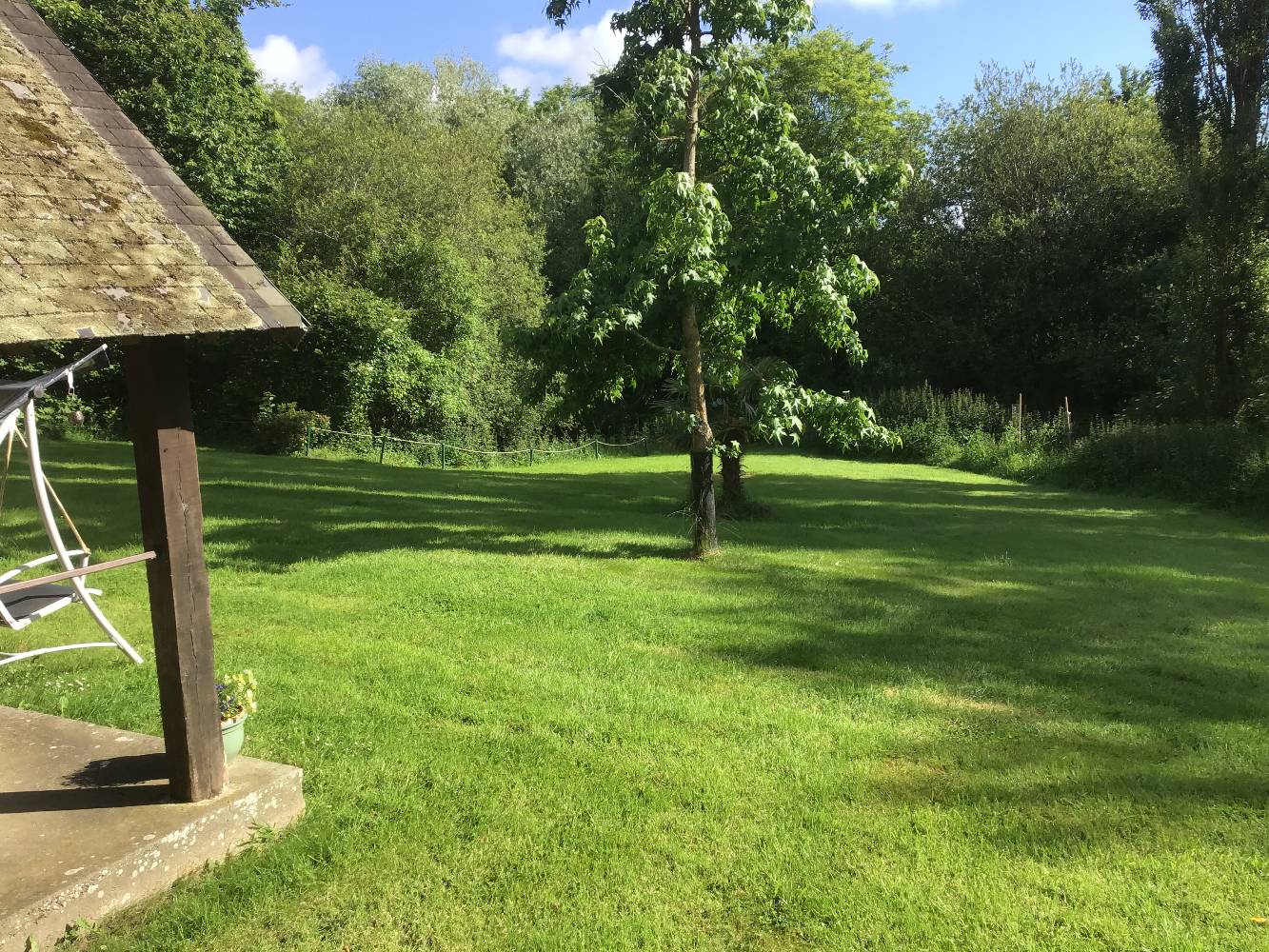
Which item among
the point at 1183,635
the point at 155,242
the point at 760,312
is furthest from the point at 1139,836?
the point at 760,312

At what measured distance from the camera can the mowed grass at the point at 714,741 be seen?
3.33 m

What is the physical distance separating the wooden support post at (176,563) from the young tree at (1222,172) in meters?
20.0

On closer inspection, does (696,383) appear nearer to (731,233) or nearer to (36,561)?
(731,233)

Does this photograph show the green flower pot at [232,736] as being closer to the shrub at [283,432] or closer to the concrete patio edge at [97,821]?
the concrete patio edge at [97,821]

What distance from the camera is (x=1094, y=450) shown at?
20.2 metres

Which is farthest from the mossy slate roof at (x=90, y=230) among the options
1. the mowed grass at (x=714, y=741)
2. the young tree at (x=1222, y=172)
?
the young tree at (x=1222, y=172)

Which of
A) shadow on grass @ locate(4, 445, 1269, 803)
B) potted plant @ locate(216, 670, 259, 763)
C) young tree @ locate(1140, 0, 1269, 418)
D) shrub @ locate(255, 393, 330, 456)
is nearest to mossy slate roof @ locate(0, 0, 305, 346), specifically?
potted plant @ locate(216, 670, 259, 763)

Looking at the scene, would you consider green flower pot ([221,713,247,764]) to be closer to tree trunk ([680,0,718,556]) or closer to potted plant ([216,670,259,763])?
potted plant ([216,670,259,763])

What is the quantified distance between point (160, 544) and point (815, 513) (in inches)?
449

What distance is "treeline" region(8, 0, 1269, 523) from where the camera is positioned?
1814 centimetres

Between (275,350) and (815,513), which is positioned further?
(275,350)

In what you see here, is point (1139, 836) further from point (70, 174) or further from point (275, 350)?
point (275, 350)

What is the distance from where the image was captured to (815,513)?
45.5 ft

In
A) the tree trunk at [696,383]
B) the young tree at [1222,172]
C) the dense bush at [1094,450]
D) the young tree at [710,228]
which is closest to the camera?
the young tree at [710,228]
